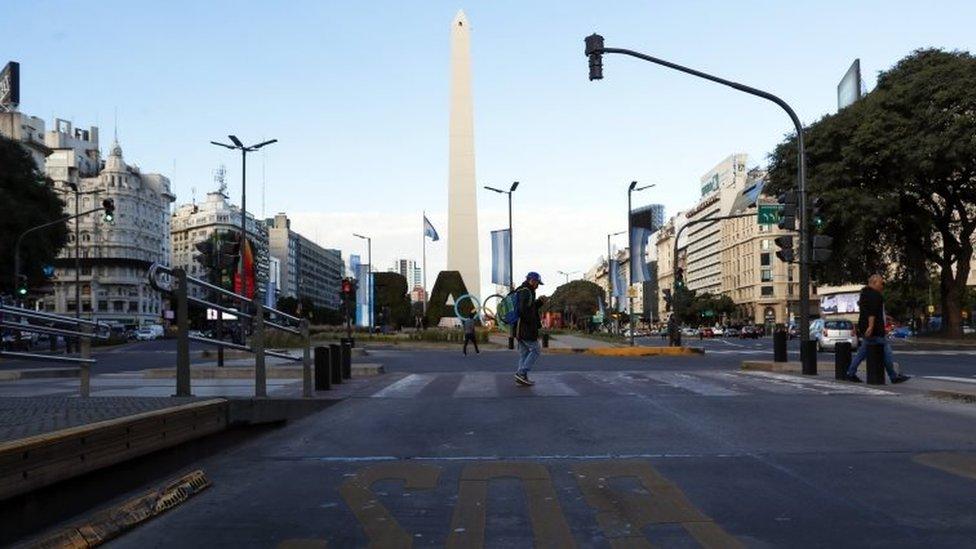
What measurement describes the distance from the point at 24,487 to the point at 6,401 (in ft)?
13.9

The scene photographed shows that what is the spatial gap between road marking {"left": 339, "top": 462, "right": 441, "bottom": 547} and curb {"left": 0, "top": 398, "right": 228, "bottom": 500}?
4.67 feet

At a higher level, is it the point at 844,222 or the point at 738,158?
the point at 738,158

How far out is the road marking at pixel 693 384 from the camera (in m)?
12.3

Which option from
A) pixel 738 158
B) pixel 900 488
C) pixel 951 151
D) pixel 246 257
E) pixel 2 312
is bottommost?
pixel 900 488

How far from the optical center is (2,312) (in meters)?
7.45

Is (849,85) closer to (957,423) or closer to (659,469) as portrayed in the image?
(957,423)

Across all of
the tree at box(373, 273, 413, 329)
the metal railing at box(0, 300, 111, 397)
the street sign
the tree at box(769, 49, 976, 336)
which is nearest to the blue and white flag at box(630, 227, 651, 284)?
the tree at box(769, 49, 976, 336)

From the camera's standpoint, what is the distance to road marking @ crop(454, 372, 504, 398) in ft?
40.9

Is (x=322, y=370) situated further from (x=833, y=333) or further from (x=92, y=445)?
(x=833, y=333)

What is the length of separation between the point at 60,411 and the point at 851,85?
55017 mm

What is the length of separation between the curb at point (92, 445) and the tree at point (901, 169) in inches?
1451

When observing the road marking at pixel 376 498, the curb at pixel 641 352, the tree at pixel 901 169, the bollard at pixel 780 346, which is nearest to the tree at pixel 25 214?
the curb at pixel 641 352

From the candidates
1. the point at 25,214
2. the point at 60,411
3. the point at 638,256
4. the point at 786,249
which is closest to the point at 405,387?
the point at 60,411

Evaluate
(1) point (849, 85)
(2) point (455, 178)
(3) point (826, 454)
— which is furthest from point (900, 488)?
(2) point (455, 178)
